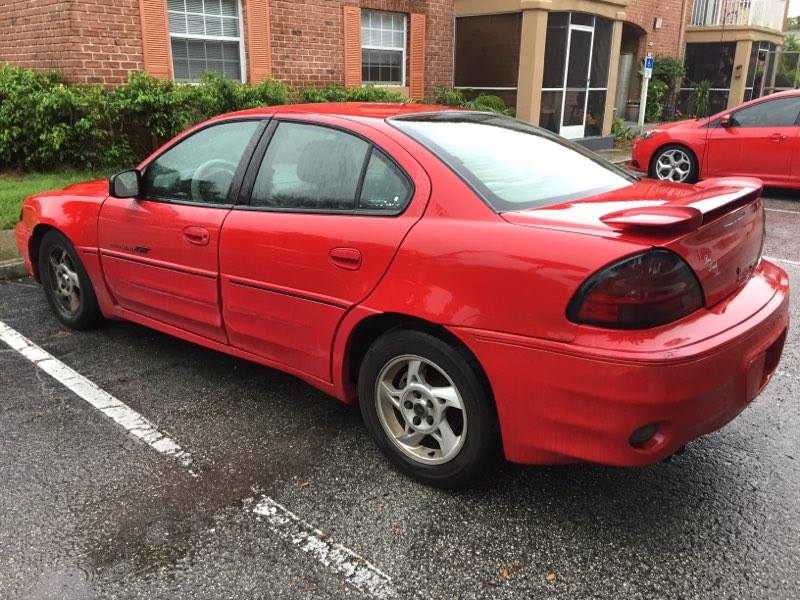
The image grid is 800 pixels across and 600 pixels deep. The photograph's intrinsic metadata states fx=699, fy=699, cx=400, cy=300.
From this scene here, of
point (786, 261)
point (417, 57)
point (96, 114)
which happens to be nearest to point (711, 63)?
point (417, 57)

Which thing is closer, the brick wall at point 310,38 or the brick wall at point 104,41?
the brick wall at point 104,41

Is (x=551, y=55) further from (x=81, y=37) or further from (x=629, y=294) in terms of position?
(x=629, y=294)

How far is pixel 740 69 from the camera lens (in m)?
21.4

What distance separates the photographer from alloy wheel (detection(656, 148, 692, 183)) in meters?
10.2

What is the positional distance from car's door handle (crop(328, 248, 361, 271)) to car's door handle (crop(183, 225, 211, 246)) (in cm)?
88

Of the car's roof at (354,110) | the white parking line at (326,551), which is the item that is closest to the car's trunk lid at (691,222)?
the car's roof at (354,110)

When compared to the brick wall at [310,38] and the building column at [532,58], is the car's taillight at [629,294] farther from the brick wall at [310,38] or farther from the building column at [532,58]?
the building column at [532,58]

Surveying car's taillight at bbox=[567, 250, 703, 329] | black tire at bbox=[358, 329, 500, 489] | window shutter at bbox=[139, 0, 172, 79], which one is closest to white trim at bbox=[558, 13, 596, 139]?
window shutter at bbox=[139, 0, 172, 79]

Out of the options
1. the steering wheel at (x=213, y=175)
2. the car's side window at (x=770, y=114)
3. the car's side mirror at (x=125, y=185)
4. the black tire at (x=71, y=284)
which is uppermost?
the car's side window at (x=770, y=114)

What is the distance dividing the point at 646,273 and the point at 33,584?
2348mm

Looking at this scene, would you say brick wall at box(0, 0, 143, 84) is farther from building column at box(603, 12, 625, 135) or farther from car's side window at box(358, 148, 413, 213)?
building column at box(603, 12, 625, 135)

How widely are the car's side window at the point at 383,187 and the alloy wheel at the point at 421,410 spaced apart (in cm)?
66

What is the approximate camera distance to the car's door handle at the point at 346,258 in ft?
9.69

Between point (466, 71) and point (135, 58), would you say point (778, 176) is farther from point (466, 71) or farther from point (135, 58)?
point (135, 58)
